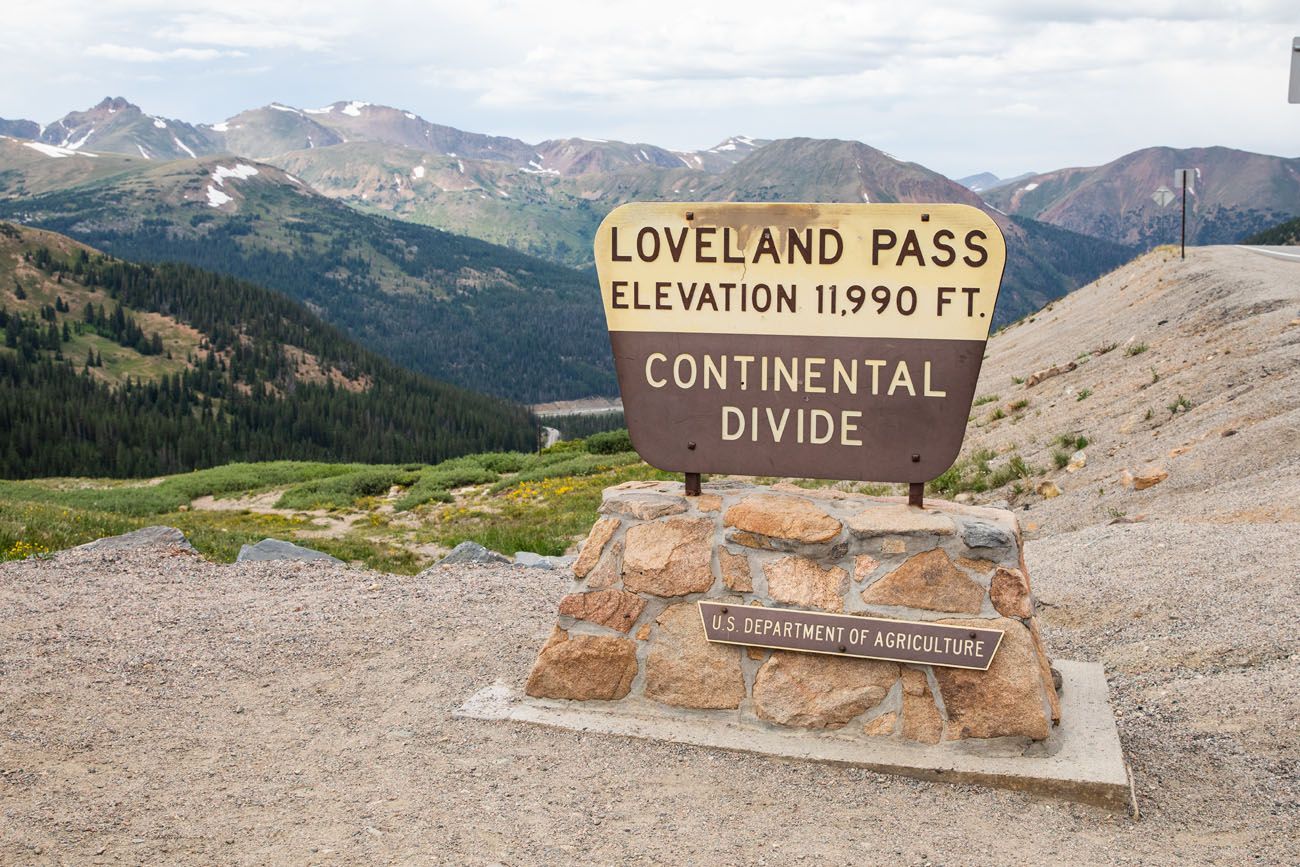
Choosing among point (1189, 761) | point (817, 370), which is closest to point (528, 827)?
point (817, 370)

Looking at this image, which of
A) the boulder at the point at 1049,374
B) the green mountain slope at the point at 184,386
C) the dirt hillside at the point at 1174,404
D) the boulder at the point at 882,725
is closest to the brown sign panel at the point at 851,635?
the boulder at the point at 882,725

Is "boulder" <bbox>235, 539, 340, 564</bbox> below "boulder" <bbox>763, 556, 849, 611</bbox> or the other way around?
below

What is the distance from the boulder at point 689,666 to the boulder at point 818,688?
0.21m

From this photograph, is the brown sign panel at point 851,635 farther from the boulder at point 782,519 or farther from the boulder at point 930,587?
the boulder at point 782,519

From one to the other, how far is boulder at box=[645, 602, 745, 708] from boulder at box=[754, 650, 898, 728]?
0.70 feet

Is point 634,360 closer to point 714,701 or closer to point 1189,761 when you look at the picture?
point 714,701

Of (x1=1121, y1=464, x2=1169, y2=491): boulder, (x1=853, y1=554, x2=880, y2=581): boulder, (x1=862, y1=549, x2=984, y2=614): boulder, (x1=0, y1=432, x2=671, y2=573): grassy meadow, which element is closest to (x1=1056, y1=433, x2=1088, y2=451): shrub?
(x1=1121, y1=464, x2=1169, y2=491): boulder

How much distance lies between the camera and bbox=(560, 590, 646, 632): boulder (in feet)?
25.6

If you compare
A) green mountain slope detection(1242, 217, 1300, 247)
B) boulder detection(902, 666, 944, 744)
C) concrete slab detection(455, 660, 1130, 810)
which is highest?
green mountain slope detection(1242, 217, 1300, 247)

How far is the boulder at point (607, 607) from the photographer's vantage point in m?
7.80

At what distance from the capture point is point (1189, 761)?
7.02 m

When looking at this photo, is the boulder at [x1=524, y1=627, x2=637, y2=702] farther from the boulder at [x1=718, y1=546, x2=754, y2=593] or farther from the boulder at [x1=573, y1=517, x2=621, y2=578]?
the boulder at [x1=718, y1=546, x2=754, y2=593]

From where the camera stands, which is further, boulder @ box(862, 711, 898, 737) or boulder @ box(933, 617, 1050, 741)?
boulder @ box(862, 711, 898, 737)

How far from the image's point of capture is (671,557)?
7660 mm
